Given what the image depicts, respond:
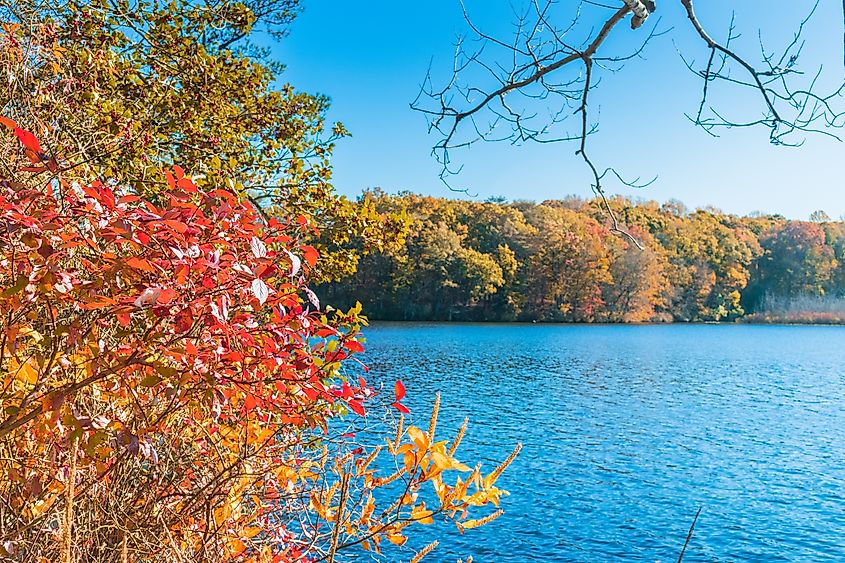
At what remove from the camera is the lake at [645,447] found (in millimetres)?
8461

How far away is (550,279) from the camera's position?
176 feet

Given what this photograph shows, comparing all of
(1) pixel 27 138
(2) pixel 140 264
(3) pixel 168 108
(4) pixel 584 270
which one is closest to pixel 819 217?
(4) pixel 584 270

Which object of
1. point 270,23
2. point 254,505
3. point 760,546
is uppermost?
point 270,23

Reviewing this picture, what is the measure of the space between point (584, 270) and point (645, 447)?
41.0 m

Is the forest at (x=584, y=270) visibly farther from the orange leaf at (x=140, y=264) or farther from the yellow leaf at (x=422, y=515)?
the orange leaf at (x=140, y=264)

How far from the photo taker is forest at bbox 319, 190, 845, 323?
2018 inches

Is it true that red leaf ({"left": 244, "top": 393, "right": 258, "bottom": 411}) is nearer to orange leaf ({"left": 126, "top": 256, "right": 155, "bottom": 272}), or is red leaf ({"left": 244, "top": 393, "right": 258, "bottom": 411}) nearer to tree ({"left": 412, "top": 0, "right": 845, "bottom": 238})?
orange leaf ({"left": 126, "top": 256, "right": 155, "bottom": 272})

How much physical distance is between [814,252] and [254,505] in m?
65.1

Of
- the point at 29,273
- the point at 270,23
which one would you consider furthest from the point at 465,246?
the point at 29,273

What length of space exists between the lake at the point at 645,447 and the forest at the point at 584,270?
21620 mm

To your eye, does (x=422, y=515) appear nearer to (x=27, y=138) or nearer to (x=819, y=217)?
(x=27, y=138)

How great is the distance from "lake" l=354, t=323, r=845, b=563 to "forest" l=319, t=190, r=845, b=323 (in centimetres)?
2162

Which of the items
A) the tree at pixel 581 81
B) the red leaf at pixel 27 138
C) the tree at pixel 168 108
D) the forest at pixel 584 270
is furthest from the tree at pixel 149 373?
the forest at pixel 584 270

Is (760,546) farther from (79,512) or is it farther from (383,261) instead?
(383,261)
